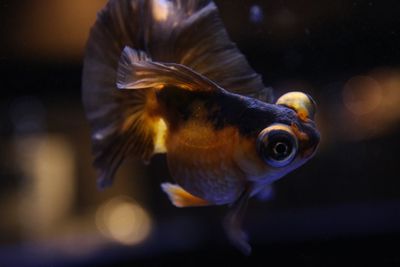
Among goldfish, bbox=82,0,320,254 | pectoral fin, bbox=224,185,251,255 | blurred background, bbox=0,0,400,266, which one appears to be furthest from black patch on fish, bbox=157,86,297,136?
blurred background, bbox=0,0,400,266

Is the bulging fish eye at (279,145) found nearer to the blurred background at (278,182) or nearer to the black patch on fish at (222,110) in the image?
the black patch on fish at (222,110)

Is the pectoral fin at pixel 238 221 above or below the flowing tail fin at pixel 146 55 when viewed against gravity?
below

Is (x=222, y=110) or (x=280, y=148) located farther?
(x=222, y=110)

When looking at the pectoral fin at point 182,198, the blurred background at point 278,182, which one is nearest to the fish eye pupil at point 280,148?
the pectoral fin at point 182,198

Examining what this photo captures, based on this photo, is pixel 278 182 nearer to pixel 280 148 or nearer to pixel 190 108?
pixel 190 108

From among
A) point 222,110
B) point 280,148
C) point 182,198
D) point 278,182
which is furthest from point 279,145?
point 278,182

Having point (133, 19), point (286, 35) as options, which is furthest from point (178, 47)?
point (286, 35)
